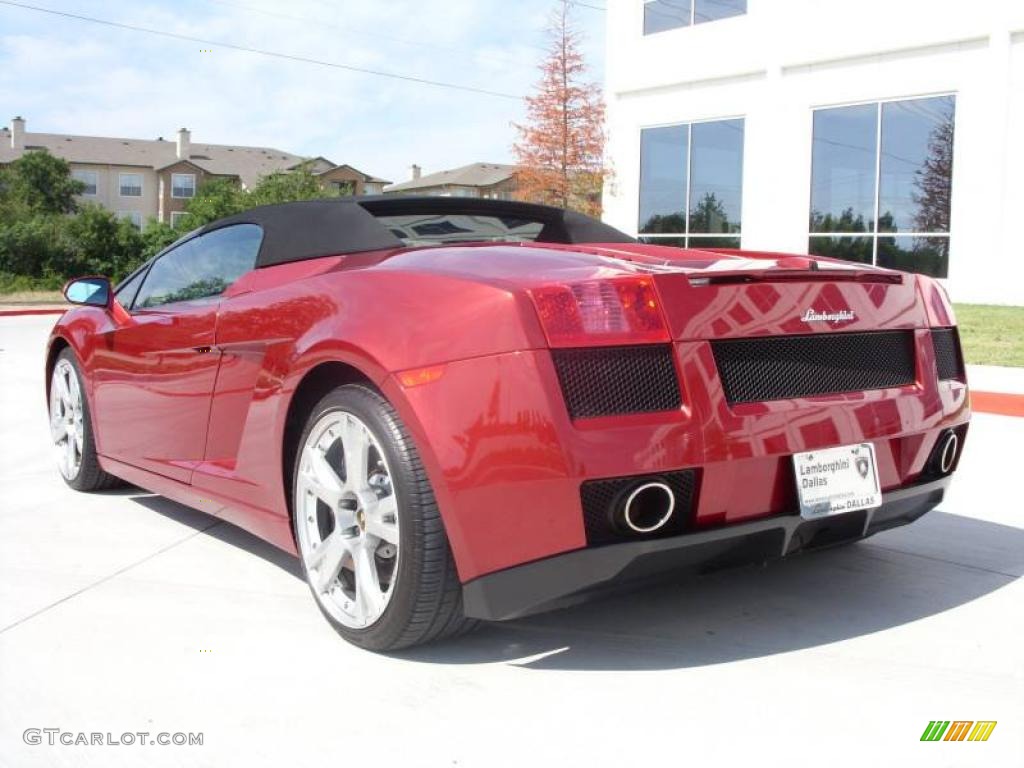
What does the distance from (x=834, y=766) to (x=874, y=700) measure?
0.39m

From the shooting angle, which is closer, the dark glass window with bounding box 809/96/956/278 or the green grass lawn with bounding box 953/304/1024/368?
the green grass lawn with bounding box 953/304/1024/368

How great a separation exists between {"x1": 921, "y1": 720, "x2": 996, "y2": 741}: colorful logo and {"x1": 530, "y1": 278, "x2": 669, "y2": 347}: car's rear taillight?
3.63 feet

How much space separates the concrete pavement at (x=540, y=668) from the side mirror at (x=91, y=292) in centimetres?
110

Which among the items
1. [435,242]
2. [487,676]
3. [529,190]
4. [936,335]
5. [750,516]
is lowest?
[487,676]

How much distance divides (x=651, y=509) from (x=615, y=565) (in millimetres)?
165

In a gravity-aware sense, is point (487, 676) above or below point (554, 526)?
below

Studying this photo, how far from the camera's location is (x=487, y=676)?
113 inches

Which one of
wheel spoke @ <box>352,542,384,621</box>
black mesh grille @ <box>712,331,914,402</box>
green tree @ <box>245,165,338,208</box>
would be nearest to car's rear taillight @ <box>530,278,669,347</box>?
black mesh grille @ <box>712,331,914,402</box>

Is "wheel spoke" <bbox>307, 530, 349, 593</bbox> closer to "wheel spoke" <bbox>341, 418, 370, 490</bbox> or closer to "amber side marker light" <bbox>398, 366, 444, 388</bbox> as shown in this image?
"wheel spoke" <bbox>341, 418, 370, 490</bbox>

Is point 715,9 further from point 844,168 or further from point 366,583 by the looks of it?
point 366,583

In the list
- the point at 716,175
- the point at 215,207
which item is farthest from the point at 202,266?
the point at 215,207

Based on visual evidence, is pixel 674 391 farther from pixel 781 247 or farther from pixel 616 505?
pixel 781 247

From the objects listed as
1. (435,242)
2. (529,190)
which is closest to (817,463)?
(435,242)

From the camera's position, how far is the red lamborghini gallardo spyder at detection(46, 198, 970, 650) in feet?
8.50
